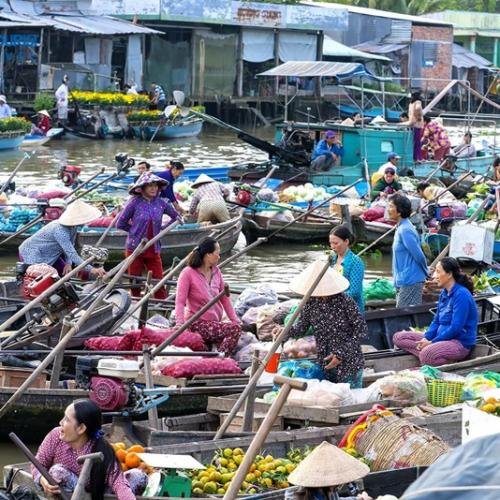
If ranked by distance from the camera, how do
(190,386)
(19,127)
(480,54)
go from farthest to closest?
(480,54), (19,127), (190,386)

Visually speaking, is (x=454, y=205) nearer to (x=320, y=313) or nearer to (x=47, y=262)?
(x=47, y=262)

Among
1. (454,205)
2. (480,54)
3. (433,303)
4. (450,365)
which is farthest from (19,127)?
(480,54)

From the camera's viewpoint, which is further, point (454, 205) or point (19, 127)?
point (19, 127)

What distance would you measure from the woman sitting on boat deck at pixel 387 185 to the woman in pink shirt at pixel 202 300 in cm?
787

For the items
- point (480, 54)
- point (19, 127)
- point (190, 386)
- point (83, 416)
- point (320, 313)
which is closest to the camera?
point (83, 416)

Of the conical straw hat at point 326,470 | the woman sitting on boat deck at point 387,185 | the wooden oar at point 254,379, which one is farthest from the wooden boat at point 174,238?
the conical straw hat at point 326,470

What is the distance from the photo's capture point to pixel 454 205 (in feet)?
56.7

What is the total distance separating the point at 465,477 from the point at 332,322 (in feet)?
14.6

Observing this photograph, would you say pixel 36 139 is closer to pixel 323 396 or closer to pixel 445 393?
pixel 445 393

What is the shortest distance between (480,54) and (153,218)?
1750 inches

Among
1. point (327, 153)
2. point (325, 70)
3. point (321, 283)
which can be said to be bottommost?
point (327, 153)

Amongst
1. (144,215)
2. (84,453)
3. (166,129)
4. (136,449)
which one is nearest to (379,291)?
(144,215)

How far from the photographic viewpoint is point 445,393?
8.55 m

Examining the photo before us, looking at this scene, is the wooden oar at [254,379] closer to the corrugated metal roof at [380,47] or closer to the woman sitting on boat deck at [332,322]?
the woman sitting on boat deck at [332,322]
